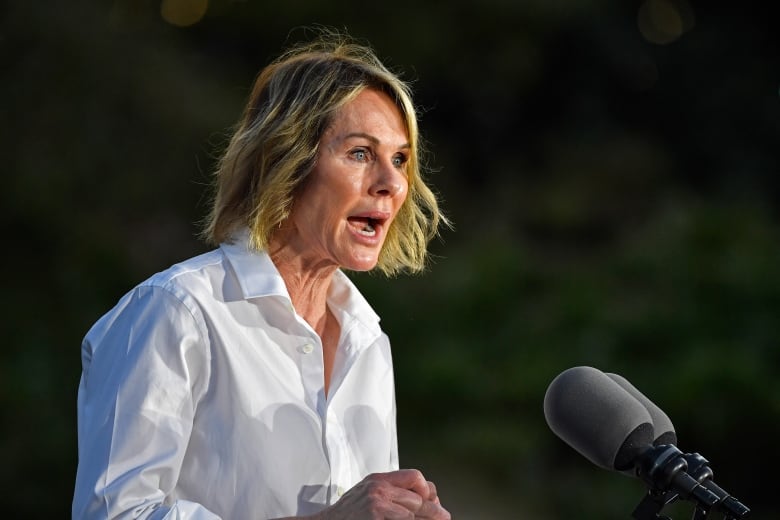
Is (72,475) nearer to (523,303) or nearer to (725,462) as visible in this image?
(523,303)

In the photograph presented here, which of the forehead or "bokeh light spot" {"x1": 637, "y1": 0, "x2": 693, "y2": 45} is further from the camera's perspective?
"bokeh light spot" {"x1": 637, "y1": 0, "x2": 693, "y2": 45}

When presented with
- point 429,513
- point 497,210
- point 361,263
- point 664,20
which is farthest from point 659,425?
point 664,20

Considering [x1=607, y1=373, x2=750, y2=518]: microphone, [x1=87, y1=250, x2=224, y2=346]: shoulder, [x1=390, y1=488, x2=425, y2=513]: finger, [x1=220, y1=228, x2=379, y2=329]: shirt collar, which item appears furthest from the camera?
[x1=220, y1=228, x2=379, y2=329]: shirt collar

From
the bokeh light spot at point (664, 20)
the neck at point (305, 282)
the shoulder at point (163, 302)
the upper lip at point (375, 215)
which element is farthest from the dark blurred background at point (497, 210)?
the shoulder at point (163, 302)

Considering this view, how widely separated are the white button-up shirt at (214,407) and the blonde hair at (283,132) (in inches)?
2.7

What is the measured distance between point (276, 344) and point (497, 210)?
5789 millimetres

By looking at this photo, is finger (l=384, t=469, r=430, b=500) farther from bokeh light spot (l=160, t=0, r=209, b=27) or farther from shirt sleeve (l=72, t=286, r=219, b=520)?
bokeh light spot (l=160, t=0, r=209, b=27)

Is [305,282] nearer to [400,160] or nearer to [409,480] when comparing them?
[400,160]

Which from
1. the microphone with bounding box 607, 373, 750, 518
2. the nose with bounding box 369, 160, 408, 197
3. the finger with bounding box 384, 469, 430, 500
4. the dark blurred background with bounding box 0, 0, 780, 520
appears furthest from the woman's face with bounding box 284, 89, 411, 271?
the dark blurred background with bounding box 0, 0, 780, 520

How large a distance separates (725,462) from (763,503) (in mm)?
324

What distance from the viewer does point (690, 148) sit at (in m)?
7.72

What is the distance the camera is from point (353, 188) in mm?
1776

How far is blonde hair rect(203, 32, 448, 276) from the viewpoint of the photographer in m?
1.79

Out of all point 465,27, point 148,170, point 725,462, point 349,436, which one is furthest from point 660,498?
point 465,27
